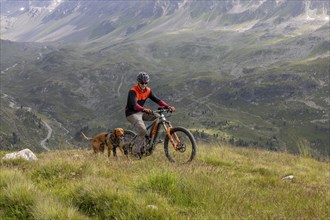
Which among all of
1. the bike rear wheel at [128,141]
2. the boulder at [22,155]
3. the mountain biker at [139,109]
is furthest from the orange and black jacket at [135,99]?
the boulder at [22,155]

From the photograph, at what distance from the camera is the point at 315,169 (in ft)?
51.7

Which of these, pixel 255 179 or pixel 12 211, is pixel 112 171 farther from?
pixel 255 179

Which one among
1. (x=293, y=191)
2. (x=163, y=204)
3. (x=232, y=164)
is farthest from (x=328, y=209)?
(x=232, y=164)

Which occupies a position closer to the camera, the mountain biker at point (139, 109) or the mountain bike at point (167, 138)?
the mountain bike at point (167, 138)

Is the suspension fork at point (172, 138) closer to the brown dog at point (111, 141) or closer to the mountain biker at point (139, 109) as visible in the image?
the mountain biker at point (139, 109)

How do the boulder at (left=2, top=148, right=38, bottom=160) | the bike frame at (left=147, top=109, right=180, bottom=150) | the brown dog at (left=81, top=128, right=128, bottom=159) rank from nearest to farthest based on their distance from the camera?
the bike frame at (left=147, top=109, right=180, bottom=150), the boulder at (left=2, top=148, right=38, bottom=160), the brown dog at (left=81, top=128, right=128, bottom=159)

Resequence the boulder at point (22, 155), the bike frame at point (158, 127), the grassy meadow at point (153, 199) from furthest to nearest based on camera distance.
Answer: the boulder at point (22, 155) → the bike frame at point (158, 127) → the grassy meadow at point (153, 199)

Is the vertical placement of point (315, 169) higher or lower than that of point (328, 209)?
lower

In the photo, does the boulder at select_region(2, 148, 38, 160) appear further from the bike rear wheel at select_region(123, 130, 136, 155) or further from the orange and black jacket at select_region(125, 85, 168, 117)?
the orange and black jacket at select_region(125, 85, 168, 117)

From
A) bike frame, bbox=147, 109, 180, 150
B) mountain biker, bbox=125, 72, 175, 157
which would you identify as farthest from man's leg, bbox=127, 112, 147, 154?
bike frame, bbox=147, 109, 180, 150

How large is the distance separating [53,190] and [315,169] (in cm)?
1171

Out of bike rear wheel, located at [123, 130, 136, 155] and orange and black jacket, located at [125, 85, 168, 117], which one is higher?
orange and black jacket, located at [125, 85, 168, 117]

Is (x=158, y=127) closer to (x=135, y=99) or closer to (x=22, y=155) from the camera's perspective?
(x=135, y=99)

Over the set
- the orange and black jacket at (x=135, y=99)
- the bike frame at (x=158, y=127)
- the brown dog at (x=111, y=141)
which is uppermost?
the orange and black jacket at (x=135, y=99)
